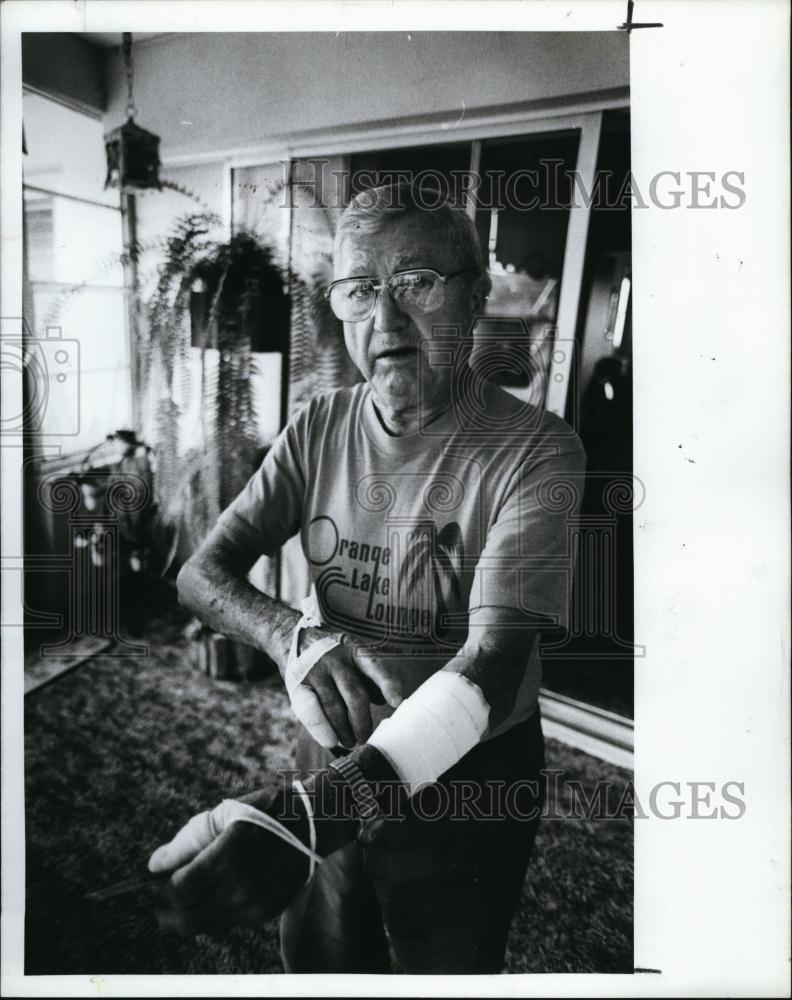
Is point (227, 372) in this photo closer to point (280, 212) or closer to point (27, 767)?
point (280, 212)

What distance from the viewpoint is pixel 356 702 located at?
3.94 ft

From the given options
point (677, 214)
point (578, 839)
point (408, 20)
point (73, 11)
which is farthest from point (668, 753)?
point (73, 11)

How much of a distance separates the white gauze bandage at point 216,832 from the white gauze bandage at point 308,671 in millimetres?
85

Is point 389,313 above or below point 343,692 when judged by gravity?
above

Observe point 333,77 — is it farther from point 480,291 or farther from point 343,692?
point 343,692

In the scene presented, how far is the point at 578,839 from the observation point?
4.08ft

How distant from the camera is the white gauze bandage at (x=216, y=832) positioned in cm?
120

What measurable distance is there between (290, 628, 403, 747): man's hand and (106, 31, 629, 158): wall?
73 cm

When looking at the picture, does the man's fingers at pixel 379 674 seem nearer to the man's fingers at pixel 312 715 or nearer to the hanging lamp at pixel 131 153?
the man's fingers at pixel 312 715

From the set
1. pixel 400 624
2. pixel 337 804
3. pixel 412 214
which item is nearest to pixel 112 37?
pixel 412 214

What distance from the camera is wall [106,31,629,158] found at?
1.18m

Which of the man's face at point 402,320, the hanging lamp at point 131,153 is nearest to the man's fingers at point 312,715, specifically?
the man's face at point 402,320

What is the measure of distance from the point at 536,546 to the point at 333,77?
712 millimetres

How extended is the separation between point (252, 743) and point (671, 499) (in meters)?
0.70
